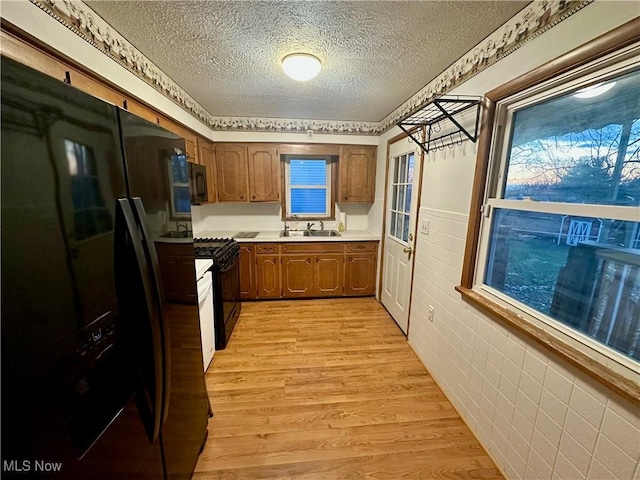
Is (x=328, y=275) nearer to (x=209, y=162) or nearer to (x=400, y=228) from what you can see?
(x=400, y=228)

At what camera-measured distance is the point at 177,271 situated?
3.75ft

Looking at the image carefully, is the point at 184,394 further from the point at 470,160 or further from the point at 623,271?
the point at 470,160

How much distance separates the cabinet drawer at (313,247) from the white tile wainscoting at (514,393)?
1309mm

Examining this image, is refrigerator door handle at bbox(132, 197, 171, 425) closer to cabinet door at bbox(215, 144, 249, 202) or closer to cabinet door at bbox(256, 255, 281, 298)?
cabinet door at bbox(256, 255, 281, 298)

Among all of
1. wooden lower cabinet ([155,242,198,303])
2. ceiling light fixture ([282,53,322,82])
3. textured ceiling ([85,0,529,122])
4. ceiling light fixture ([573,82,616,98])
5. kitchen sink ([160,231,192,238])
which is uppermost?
textured ceiling ([85,0,529,122])

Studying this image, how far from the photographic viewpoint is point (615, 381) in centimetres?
92

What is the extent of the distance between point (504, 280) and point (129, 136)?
1954 millimetres

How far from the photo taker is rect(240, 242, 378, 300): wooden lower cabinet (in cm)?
336

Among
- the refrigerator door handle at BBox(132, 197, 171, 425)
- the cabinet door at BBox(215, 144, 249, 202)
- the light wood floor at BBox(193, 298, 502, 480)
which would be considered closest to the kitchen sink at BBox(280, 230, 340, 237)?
the cabinet door at BBox(215, 144, 249, 202)

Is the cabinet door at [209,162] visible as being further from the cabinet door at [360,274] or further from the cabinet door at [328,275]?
the cabinet door at [360,274]

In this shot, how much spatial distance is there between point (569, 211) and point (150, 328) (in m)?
1.72

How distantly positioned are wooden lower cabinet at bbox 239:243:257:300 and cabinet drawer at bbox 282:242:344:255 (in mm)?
421

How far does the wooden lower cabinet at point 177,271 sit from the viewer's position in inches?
39.6

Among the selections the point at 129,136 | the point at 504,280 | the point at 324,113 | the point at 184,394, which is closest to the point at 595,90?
the point at 504,280
